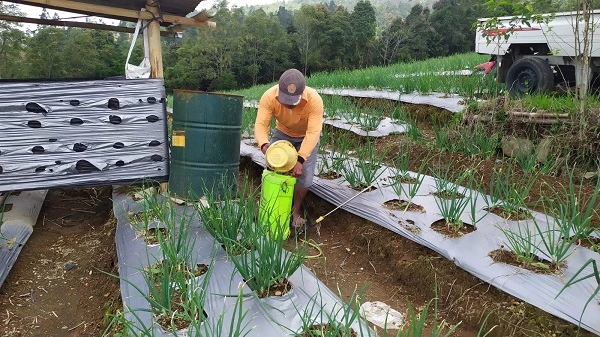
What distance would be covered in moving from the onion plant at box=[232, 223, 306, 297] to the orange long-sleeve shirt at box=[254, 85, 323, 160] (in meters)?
1.01

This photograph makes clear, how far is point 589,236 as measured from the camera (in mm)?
2076

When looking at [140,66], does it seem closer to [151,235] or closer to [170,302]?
[151,235]

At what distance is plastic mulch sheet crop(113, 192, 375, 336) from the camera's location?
1.58m

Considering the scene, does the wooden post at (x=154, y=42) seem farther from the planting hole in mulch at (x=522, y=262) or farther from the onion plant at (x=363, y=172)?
the planting hole in mulch at (x=522, y=262)

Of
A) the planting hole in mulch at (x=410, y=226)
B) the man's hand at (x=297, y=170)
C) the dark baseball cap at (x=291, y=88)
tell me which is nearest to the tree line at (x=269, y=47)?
the dark baseball cap at (x=291, y=88)

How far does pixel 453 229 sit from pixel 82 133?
2.53m

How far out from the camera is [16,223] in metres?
3.02

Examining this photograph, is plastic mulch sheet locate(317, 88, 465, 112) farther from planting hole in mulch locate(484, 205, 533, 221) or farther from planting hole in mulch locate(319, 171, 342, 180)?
planting hole in mulch locate(484, 205, 533, 221)

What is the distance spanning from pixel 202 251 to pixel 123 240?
0.58m

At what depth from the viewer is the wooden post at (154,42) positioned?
10.8 feet

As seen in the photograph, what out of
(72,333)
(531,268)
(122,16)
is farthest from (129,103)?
(531,268)

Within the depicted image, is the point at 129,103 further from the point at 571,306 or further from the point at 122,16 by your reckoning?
the point at 571,306

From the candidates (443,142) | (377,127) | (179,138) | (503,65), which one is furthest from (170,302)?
(503,65)

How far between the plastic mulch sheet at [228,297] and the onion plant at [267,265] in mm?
48
